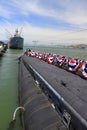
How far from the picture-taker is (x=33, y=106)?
1019cm

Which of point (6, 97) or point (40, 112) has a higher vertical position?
point (40, 112)

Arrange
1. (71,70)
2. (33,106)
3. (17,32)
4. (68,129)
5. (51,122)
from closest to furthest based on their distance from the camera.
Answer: (68,129), (51,122), (33,106), (71,70), (17,32)

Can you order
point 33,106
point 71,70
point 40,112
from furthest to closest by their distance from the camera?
point 71,70 → point 33,106 → point 40,112

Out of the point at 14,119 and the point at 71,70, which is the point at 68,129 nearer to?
the point at 14,119

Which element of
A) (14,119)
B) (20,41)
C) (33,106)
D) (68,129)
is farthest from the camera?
(20,41)

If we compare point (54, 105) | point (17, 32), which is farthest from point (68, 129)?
point (17, 32)

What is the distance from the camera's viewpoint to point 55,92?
939 cm

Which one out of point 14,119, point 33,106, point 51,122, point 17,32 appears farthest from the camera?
point 17,32

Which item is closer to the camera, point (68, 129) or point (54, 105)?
point (68, 129)

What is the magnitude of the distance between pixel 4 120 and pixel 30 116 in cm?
374

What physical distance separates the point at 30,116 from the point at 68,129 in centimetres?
291

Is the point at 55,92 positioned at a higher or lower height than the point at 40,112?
higher

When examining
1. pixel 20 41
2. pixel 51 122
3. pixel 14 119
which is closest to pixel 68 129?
pixel 51 122

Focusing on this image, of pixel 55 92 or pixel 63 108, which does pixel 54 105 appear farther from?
pixel 63 108
